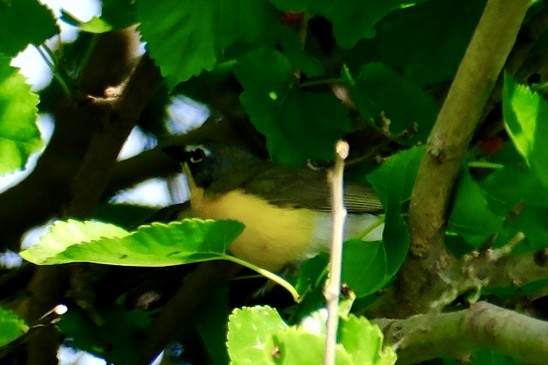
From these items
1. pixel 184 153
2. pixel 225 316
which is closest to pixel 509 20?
pixel 225 316

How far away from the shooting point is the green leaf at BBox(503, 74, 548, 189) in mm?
869

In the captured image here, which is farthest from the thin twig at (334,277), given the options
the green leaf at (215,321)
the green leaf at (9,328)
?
the green leaf at (215,321)

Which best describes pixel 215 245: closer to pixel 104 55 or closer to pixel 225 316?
pixel 225 316

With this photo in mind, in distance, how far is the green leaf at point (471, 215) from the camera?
100 cm

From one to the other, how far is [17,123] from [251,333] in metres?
0.35

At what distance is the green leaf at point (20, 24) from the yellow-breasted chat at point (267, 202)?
47 centimetres

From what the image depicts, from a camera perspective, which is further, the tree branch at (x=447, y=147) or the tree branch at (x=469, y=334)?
the tree branch at (x=447, y=147)

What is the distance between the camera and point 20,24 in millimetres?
1298

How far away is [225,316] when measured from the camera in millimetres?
1499

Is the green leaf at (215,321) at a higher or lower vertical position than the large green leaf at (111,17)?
lower

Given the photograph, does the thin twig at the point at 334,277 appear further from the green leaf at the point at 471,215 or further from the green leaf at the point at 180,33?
the green leaf at the point at 180,33

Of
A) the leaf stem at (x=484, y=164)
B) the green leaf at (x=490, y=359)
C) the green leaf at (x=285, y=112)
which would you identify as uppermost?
the green leaf at (x=285, y=112)

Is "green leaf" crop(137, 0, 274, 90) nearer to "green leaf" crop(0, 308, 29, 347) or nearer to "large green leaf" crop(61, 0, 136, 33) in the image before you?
"large green leaf" crop(61, 0, 136, 33)

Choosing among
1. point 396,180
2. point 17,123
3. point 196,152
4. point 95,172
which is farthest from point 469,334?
point 196,152
